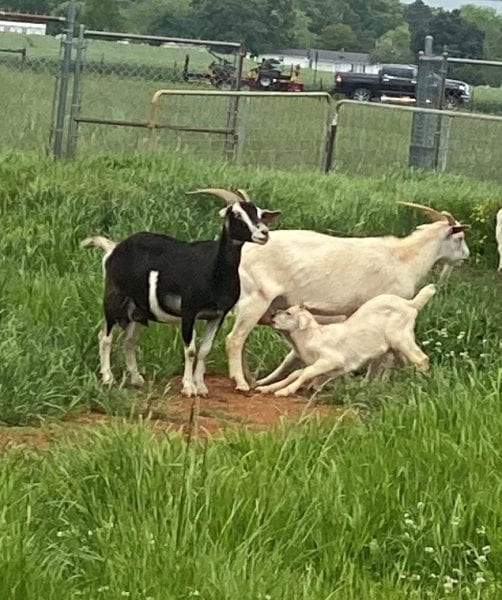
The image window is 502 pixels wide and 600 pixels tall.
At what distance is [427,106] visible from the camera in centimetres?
1802

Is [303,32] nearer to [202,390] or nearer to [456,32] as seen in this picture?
[456,32]

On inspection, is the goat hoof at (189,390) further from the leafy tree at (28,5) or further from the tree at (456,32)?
the tree at (456,32)

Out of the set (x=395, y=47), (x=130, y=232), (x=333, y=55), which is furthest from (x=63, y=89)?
(x=395, y=47)

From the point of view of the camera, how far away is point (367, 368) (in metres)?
8.44

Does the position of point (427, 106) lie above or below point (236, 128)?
above

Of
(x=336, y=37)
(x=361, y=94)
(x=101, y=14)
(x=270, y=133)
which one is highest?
(x=336, y=37)

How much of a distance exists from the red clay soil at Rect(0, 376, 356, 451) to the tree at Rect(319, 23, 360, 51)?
44.0 metres

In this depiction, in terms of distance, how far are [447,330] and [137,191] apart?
148 inches

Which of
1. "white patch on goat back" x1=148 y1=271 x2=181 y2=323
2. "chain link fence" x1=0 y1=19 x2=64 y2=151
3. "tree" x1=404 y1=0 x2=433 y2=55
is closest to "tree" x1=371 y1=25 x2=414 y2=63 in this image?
"tree" x1=404 y1=0 x2=433 y2=55

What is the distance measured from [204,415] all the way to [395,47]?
4798 centimetres

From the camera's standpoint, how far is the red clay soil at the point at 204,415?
6609mm

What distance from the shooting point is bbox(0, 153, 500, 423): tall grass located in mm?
7629

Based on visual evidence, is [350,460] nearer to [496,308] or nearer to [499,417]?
[499,417]

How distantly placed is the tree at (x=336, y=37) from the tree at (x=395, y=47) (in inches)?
42.8
